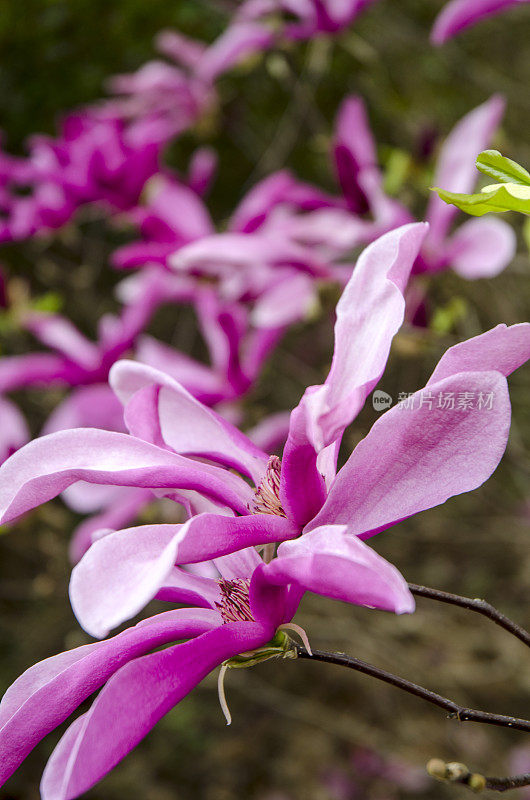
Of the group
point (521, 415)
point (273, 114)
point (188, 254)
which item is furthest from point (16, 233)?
point (521, 415)

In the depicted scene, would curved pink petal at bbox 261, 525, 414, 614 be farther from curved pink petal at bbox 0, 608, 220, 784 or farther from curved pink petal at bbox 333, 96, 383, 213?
curved pink petal at bbox 333, 96, 383, 213

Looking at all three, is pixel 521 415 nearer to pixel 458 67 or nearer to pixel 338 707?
pixel 458 67

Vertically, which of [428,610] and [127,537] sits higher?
[127,537]

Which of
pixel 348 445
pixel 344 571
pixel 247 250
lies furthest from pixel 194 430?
pixel 348 445

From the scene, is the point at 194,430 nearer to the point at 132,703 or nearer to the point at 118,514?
the point at 132,703

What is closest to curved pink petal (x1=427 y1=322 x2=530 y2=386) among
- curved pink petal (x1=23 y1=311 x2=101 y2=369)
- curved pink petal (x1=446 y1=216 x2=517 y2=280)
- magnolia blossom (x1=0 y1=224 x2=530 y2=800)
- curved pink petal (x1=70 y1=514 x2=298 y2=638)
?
magnolia blossom (x1=0 y1=224 x2=530 y2=800)

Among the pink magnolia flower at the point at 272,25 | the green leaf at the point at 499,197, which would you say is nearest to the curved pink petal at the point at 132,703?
the green leaf at the point at 499,197

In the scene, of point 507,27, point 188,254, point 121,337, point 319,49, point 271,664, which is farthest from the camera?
point 271,664
